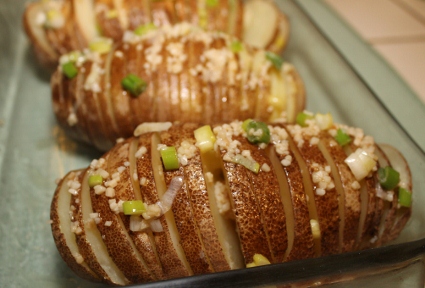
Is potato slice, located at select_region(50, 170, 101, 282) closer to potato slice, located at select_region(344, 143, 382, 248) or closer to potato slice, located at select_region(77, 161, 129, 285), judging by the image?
potato slice, located at select_region(77, 161, 129, 285)

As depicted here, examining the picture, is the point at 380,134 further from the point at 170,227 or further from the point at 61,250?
the point at 61,250

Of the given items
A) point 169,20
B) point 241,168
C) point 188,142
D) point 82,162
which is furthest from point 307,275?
point 169,20

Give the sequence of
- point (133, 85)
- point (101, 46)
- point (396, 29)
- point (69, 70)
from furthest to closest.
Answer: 1. point (396, 29)
2. point (101, 46)
3. point (69, 70)
4. point (133, 85)

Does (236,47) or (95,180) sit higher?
(236,47)

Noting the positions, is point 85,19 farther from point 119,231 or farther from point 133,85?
point 119,231

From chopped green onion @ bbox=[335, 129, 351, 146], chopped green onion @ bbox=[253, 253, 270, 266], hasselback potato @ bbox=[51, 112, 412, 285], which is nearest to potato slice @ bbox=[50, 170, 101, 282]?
hasselback potato @ bbox=[51, 112, 412, 285]

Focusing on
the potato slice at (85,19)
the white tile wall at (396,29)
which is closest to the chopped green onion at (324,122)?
the white tile wall at (396,29)

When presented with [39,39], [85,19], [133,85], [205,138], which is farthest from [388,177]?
[39,39]
